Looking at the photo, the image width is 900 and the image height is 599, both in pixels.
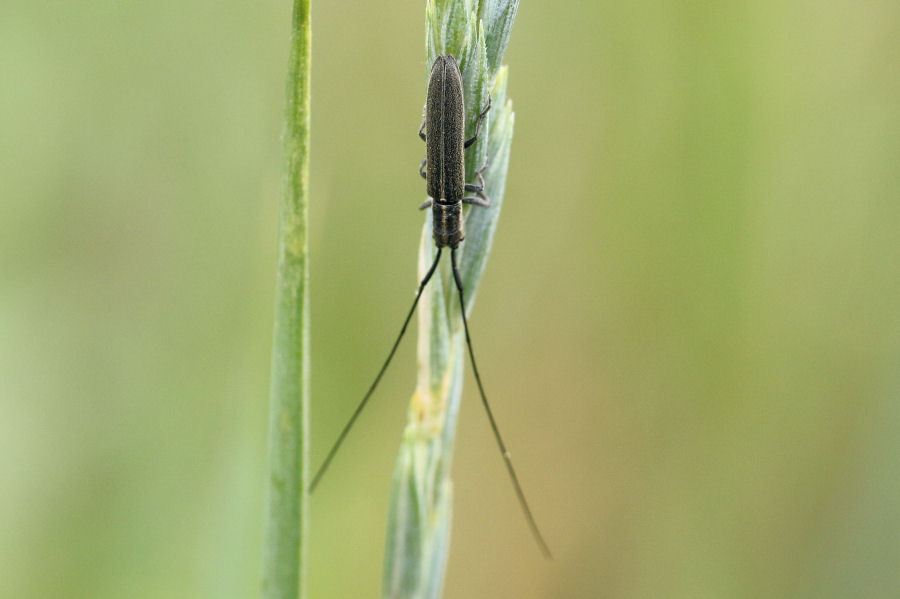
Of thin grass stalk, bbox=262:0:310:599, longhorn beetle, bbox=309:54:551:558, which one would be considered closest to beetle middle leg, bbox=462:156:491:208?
longhorn beetle, bbox=309:54:551:558

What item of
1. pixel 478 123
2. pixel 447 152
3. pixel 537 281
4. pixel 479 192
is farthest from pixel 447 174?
pixel 537 281

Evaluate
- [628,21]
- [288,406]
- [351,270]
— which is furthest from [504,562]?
[628,21]

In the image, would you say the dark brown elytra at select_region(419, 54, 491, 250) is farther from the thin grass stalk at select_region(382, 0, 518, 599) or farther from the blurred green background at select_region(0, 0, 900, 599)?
the blurred green background at select_region(0, 0, 900, 599)

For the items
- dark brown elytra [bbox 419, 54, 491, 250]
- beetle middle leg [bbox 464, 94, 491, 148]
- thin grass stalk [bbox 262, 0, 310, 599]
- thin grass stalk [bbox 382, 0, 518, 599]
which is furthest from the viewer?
dark brown elytra [bbox 419, 54, 491, 250]

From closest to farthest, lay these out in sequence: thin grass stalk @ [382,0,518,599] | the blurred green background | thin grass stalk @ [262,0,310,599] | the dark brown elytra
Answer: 1. thin grass stalk @ [262,0,310,599]
2. thin grass stalk @ [382,0,518,599]
3. the dark brown elytra
4. the blurred green background

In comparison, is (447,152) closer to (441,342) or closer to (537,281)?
(441,342)

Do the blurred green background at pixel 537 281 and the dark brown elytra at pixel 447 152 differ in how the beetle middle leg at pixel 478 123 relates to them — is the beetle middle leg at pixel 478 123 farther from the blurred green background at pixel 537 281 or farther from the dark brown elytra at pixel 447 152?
the blurred green background at pixel 537 281
